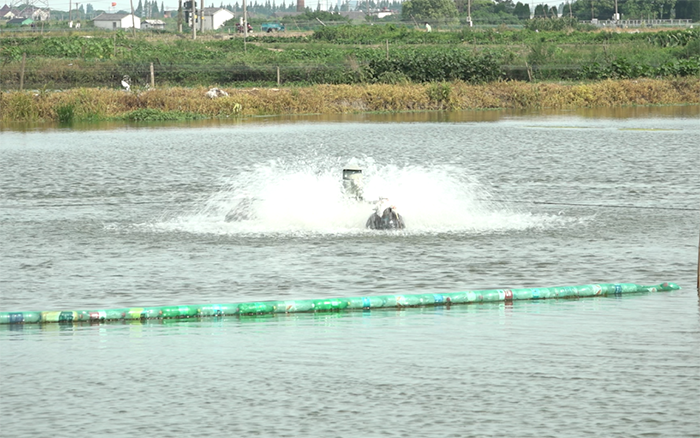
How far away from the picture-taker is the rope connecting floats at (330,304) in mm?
10367

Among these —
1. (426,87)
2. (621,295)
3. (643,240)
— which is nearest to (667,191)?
(643,240)

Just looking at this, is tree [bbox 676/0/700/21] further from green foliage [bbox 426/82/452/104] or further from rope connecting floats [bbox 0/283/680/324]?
rope connecting floats [bbox 0/283/680/324]

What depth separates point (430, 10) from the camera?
166125 millimetres

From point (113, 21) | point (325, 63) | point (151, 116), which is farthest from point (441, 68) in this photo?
point (113, 21)

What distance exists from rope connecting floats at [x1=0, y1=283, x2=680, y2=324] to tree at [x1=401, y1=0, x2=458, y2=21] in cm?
15606

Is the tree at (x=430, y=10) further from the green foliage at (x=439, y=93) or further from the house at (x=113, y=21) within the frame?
the green foliage at (x=439, y=93)

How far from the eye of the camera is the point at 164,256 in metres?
14.4

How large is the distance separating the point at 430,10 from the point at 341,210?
152 metres

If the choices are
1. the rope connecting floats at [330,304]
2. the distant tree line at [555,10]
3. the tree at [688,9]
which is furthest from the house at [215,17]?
the rope connecting floats at [330,304]

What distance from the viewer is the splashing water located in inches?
656

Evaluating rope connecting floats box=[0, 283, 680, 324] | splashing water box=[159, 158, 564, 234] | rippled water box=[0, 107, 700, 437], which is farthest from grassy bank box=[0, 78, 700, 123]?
rope connecting floats box=[0, 283, 680, 324]

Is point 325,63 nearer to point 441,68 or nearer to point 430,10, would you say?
point 441,68

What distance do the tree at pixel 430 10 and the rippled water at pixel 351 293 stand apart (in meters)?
141

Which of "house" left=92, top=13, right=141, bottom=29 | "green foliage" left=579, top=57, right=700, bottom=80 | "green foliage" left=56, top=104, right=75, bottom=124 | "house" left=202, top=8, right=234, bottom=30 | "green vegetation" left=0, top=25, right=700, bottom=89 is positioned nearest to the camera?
"green foliage" left=56, top=104, right=75, bottom=124
